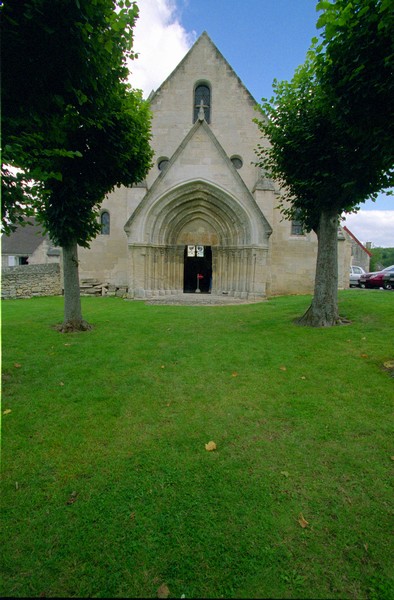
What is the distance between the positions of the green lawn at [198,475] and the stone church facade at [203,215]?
9.81 m

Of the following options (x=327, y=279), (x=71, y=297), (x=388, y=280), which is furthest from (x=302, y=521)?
(x=388, y=280)

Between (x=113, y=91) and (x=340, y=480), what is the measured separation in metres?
7.33

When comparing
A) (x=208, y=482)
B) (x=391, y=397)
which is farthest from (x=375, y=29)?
(x=208, y=482)

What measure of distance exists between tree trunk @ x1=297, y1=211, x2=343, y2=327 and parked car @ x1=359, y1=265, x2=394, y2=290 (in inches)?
588

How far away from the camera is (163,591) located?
1.84 meters

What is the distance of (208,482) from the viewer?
8.96 ft

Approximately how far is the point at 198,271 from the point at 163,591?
1773 cm

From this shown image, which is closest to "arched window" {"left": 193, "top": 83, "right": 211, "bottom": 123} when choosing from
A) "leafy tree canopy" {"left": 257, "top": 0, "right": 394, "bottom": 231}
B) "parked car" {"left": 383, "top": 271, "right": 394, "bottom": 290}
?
"leafy tree canopy" {"left": 257, "top": 0, "right": 394, "bottom": 231}

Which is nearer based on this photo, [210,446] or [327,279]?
[210,446]

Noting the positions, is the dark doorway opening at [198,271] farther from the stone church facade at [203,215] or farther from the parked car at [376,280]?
the parked car at [376,280]

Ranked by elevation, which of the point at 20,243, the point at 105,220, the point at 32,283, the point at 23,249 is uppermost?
the point at 20,243

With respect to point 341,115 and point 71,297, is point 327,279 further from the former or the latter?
point 71,297

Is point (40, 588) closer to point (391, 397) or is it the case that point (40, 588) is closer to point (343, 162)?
point (391, 397)

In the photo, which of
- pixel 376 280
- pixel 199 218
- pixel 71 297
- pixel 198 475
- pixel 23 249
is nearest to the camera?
pixel 198 475
